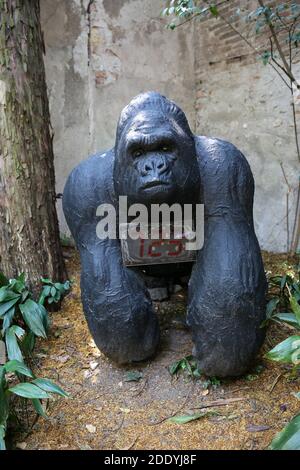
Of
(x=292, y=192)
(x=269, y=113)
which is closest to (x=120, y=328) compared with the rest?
(x=292, y=192)

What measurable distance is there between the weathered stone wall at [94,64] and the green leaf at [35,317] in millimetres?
2088

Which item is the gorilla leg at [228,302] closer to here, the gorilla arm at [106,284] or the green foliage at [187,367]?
the green foliage at [187,367]

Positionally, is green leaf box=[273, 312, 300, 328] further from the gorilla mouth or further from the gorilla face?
the gorilla mouth

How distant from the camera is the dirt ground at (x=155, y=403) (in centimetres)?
167

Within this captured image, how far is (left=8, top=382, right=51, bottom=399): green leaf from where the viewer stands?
1.58m

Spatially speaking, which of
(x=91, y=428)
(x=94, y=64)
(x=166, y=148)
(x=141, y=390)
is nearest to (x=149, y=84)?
(x=94, y=64)

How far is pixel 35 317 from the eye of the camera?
7.64 ft

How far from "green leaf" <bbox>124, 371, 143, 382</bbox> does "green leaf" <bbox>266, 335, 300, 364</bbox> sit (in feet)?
2.42

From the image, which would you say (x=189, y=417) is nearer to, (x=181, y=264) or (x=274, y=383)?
(x=274, y=383)

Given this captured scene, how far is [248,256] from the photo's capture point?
6.16 ft

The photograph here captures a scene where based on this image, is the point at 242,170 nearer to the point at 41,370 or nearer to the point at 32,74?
the point at 41,370

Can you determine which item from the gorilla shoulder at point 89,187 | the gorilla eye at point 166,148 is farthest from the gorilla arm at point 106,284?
the gorilla eye at point 166,148

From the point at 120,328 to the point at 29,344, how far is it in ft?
1.67

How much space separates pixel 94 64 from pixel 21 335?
10.3 feet
